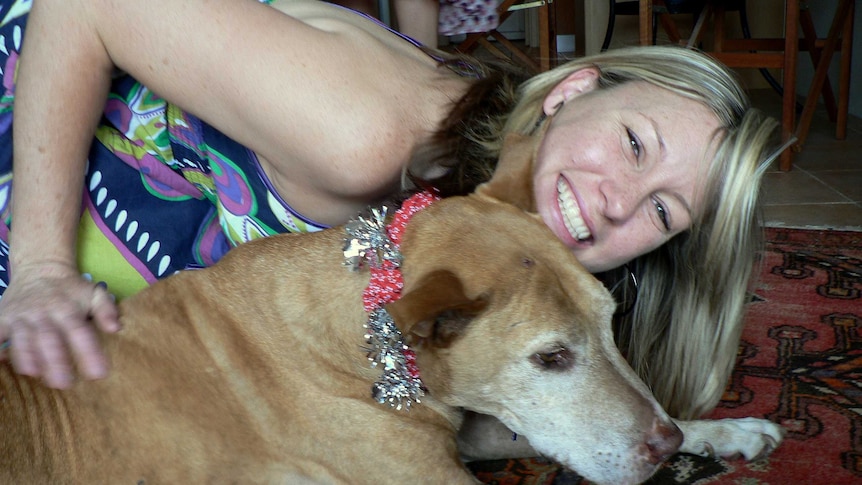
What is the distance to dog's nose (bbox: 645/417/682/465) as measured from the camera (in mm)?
1418

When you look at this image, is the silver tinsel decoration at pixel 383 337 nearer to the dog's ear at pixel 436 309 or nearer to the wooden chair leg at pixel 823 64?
the dog's ear at pixel 436 309

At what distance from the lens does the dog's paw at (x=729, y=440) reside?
1.90 metres

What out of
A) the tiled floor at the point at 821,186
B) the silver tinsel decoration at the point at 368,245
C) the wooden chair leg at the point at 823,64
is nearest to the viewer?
the silver tinsel decoration at the point at 368,245

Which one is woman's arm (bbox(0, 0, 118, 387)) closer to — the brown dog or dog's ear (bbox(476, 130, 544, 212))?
the brown dog

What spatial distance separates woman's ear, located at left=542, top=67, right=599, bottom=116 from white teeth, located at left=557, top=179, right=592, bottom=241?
267mm

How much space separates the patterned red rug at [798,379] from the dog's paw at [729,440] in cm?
2

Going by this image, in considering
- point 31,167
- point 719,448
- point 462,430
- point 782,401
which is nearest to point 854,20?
point 782,401

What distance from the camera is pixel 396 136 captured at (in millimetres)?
1814

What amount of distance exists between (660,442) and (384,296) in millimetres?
552

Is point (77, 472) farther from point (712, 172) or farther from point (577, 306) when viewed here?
point (712, 172)

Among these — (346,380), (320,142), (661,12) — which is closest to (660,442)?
(346,380)

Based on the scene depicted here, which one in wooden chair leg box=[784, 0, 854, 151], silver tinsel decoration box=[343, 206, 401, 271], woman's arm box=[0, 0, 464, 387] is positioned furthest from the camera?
wooden chair leg box=[784, 0, 854, 151]

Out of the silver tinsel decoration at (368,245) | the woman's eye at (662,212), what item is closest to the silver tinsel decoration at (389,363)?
the silver tinsel decoration at (368,245)

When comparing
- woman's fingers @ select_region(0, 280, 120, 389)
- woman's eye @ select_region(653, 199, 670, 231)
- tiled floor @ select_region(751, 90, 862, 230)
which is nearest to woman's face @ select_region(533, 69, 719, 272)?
woman's eye @ select_region(653, 199, 670, 231)
